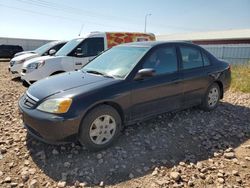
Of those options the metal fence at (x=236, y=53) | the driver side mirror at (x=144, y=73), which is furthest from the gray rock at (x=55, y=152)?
the metal fence at (x=236, y=53)

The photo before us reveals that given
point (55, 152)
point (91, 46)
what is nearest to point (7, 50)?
point (91, 46)

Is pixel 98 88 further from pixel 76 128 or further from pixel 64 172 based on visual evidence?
pixel 64 172

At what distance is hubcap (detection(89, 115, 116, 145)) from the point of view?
3.65 meters

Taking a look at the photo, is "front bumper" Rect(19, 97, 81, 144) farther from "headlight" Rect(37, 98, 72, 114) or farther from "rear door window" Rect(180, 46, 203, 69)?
"rear door window" Rect(180, 46, 203, 69)

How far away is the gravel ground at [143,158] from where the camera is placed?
3178mm

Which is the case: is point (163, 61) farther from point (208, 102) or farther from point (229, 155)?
point (229, 155)

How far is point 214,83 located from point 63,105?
12.2ft

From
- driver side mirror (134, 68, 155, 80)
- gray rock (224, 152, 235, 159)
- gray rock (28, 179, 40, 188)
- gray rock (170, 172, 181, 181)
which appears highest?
driver side mirror (134, 68, 155, 80)

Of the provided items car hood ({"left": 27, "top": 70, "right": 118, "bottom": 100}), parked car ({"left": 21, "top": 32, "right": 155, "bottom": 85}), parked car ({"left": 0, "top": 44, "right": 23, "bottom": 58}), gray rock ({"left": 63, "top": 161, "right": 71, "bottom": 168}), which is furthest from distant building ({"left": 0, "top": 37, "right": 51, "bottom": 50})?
gray rock ({"left": 63, "top": 161, "right": 71, "bottom": 168})

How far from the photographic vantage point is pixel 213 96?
5703 mm

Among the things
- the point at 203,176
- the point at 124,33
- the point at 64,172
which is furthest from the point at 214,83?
the point at 124,33

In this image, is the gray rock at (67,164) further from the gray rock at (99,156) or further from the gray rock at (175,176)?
the gray rock at (175,176)

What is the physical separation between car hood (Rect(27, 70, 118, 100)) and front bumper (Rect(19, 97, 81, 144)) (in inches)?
12.6

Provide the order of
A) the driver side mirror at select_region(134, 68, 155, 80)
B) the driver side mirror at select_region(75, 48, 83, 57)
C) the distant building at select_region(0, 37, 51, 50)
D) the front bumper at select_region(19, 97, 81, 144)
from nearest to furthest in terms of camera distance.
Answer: the front bumper at select_region(19, 97, 81, 144) < the driver side mirror at select_region(134, 68, 155, 80) < the driver side mirror at select_region(75, 48, 83, 57) < the distant building at select_region(0, 37, 51, 50)
